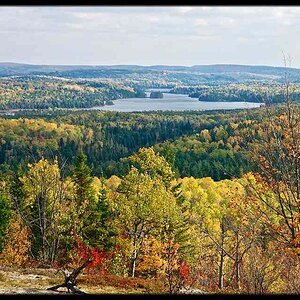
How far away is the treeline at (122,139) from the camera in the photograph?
263ft

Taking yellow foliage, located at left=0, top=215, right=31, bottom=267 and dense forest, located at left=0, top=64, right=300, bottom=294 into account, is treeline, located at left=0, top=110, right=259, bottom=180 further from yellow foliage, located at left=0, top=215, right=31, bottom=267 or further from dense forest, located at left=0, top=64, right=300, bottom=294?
yellow foliage, located at left=0, top=215, right=31, bottom=267

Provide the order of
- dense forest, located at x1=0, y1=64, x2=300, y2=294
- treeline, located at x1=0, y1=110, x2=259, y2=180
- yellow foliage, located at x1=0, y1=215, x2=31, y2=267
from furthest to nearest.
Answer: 1. treeline, located at x1=0, y1=110, x2=259, y2=180
2. yellow foliage, located at x1=0, y1=215, x2=31, y2=267
3. dense forest, located at x1=0, y1=64, x2=300, y2=294

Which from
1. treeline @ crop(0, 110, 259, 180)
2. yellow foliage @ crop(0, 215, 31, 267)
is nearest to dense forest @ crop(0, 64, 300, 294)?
yellow foliage @ crop(0, 215, 31, 267)

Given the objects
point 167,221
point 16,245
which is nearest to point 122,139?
point 16,245

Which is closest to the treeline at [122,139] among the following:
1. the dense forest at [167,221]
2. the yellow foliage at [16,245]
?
the dense forest at [167,221]

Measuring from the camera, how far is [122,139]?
389 feet

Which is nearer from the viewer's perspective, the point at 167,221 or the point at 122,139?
the point at 167,221

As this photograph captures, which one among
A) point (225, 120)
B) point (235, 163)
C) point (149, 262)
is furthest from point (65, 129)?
point (149, 262)

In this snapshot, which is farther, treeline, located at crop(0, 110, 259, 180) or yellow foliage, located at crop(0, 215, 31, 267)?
treeline, located at crop(0, 110, 259, 180)

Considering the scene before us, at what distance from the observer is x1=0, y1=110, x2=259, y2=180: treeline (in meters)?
80.1

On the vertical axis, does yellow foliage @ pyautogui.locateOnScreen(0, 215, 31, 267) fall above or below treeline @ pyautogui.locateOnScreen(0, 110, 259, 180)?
above

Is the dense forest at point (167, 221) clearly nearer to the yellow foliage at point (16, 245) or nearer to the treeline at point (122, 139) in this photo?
the yellow foliage at point (16, 245)

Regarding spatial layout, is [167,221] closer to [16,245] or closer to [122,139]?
[16,245]
